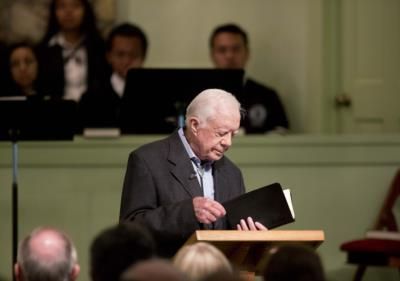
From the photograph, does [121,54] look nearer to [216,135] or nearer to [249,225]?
[216,135]

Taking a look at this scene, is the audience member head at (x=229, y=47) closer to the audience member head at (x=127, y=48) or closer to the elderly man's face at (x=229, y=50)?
the elderly man's face at (x=229, y=50)

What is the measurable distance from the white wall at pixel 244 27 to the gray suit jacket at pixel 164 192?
17.6 ft

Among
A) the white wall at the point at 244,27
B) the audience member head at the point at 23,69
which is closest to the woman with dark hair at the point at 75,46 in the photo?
the audience member head at the point at 23,69

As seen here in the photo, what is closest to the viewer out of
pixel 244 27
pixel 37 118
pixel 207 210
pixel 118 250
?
pixel 118 250

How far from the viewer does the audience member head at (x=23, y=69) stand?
10.3 metres

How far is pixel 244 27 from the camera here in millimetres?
11523

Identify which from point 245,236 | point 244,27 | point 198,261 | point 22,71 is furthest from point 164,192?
point 244,27

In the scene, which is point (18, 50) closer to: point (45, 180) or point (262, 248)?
point (45, 180)

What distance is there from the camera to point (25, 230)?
Answer: 8.78m

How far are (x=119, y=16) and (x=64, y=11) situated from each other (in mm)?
887

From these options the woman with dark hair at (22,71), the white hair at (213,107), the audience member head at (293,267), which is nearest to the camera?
the audience member head at (293,267)

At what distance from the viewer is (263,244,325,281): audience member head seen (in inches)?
158

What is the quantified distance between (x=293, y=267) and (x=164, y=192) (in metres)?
2.08

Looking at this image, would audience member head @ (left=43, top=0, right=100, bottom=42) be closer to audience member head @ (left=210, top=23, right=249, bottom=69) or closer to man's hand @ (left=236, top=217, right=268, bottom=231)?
audience member head @ (left=210, top=23, right=249, bottom=69)
